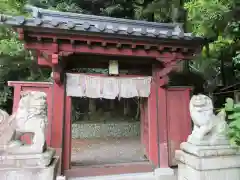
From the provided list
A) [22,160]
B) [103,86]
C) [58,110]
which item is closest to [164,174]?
[103,86]

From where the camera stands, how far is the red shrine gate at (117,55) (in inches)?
182

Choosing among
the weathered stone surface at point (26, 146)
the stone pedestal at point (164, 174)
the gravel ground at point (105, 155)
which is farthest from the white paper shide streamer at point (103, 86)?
the gravel ground at point (105, 155)

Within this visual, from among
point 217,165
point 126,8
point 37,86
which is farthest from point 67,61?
point 126,8

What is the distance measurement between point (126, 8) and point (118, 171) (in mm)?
9960

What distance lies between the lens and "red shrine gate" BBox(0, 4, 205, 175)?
15.2 feet

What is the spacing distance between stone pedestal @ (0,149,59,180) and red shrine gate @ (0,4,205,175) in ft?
3.91

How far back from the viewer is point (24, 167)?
4.01 m

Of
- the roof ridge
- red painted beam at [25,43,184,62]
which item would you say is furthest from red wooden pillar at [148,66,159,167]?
the roof ridge

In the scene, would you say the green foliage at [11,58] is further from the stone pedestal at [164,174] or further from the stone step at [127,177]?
the stone pedestal at [164,174]

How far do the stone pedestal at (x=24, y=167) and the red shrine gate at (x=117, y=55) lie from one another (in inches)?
46.9

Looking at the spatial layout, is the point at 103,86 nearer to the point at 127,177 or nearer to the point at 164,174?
the point at 127,177

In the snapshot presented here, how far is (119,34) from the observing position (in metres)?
4.82

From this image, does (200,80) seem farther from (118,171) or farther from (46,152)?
(46,152)

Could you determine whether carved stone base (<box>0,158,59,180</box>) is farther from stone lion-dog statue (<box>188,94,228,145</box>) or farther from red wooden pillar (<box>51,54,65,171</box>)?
stone lion-dog statue (<box>188,94,228,145</box>)
